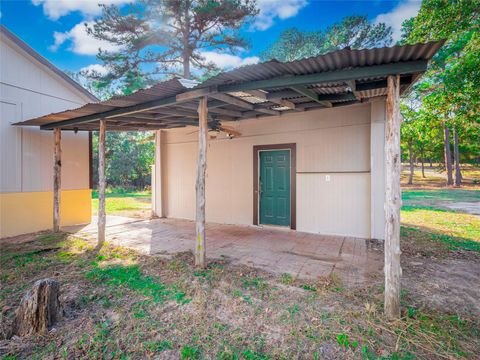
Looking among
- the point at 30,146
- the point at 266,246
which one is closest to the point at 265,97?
the point at 266,246

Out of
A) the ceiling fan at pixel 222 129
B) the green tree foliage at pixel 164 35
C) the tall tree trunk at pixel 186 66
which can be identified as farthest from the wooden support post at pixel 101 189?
the tall tree trunk at pixel 186 66

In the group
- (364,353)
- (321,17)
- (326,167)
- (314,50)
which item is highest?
(321,17)

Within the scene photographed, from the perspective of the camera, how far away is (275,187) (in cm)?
600

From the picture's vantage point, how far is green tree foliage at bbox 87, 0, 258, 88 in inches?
343

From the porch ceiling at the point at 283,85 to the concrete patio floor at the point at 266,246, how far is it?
7.98 ft

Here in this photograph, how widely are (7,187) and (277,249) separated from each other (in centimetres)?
596

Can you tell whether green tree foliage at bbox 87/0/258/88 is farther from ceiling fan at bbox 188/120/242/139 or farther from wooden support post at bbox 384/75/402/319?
wooden support post at bbox 384/75/402/319

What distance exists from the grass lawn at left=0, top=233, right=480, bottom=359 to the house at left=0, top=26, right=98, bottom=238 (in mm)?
2778

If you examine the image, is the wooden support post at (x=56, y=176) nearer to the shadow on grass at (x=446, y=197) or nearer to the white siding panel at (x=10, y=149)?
the white siding panel at (x=10, y=149)

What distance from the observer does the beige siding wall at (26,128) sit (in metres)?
5.47

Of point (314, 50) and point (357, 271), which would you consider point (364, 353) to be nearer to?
point (357, 271)

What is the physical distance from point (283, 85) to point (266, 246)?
290 centimetres

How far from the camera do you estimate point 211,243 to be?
16.0 feet

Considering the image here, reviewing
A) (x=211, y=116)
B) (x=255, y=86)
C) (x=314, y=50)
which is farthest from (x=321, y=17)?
(x=255, y=86)
